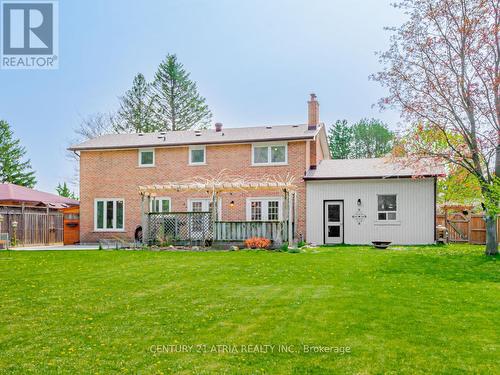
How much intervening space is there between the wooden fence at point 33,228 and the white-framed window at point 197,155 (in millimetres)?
8359

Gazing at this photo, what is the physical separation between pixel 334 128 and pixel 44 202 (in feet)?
115

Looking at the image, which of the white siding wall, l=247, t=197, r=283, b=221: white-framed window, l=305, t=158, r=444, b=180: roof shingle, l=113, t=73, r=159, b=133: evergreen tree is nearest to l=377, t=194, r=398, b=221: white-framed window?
the white siding wall

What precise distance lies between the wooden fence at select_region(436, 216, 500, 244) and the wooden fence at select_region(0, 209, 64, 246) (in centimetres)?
2075

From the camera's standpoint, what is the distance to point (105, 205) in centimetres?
2484

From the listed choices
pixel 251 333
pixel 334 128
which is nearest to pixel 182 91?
pixel 334 128

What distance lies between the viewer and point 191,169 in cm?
2381

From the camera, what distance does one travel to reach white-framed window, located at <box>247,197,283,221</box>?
22297 mm

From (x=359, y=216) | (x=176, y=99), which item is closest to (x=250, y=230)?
(x=359, y=216)

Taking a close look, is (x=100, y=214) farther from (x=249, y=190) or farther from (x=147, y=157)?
(x=249, y=190)

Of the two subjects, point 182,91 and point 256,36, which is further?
point 182,91

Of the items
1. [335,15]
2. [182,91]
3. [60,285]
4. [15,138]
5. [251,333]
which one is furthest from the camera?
[15,138]

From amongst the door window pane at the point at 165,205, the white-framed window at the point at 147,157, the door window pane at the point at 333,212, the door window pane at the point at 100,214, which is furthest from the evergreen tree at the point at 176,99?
the door window pane at the point at 333,212

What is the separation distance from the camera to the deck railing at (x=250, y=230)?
18.2 m

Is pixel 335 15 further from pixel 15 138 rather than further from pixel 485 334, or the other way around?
pixel 15 138
